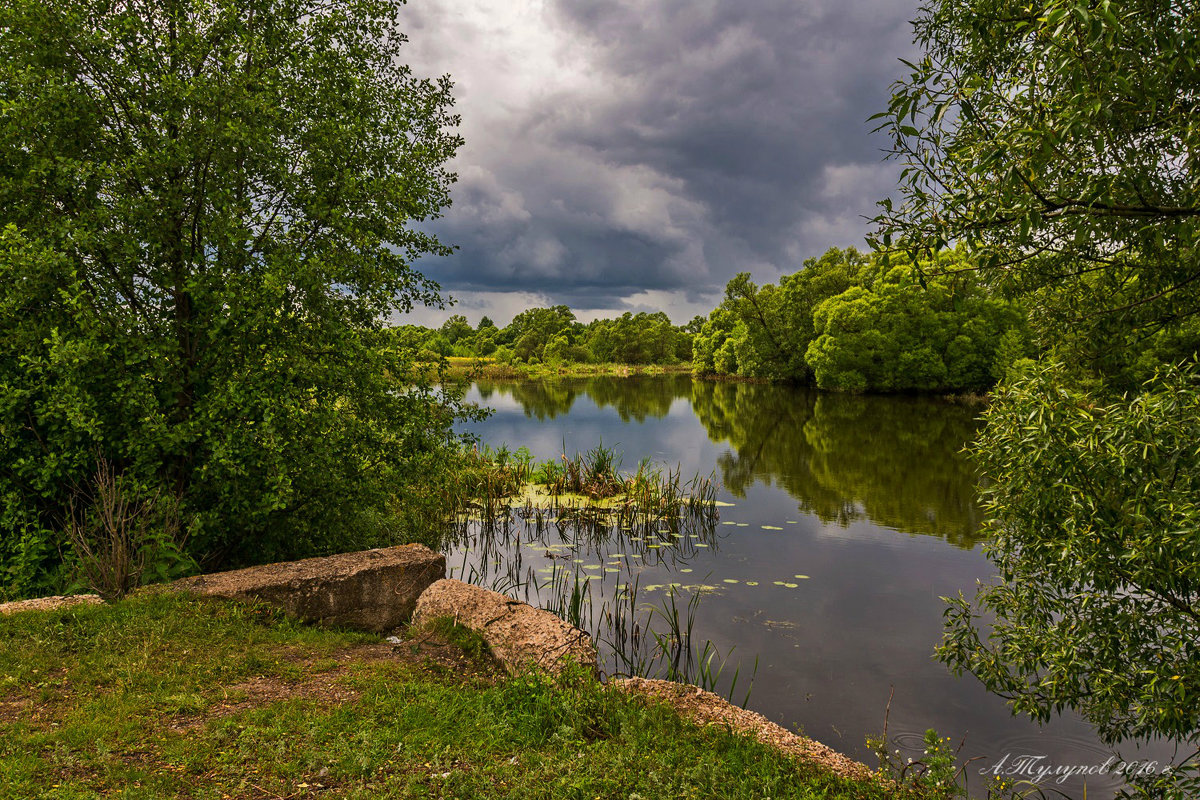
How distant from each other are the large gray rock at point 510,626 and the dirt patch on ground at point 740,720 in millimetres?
609

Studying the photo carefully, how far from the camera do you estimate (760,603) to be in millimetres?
10305

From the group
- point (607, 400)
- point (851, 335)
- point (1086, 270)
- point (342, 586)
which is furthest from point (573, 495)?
point (851, 335)

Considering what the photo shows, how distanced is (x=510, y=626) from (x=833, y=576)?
7203mm

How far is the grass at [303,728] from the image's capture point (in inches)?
162

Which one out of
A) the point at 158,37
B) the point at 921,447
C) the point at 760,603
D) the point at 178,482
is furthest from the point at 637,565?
the point at 921,447

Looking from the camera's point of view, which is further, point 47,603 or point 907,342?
point 907,342

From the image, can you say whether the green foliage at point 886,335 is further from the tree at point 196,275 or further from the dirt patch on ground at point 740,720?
the dirt patch on ground at point 740,720

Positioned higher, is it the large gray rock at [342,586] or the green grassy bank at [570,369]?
the green grassy bank at [570,369]

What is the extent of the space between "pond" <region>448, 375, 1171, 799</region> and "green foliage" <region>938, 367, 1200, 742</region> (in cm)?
164

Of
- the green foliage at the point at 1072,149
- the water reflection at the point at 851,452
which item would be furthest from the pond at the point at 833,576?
the green foliage at the point at 1072,149

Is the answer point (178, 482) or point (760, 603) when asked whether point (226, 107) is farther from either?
point (760, 603)

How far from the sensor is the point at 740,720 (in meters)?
5.34

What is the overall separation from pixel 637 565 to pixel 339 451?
19.3ft

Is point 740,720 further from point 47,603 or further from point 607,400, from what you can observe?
point 607,400
